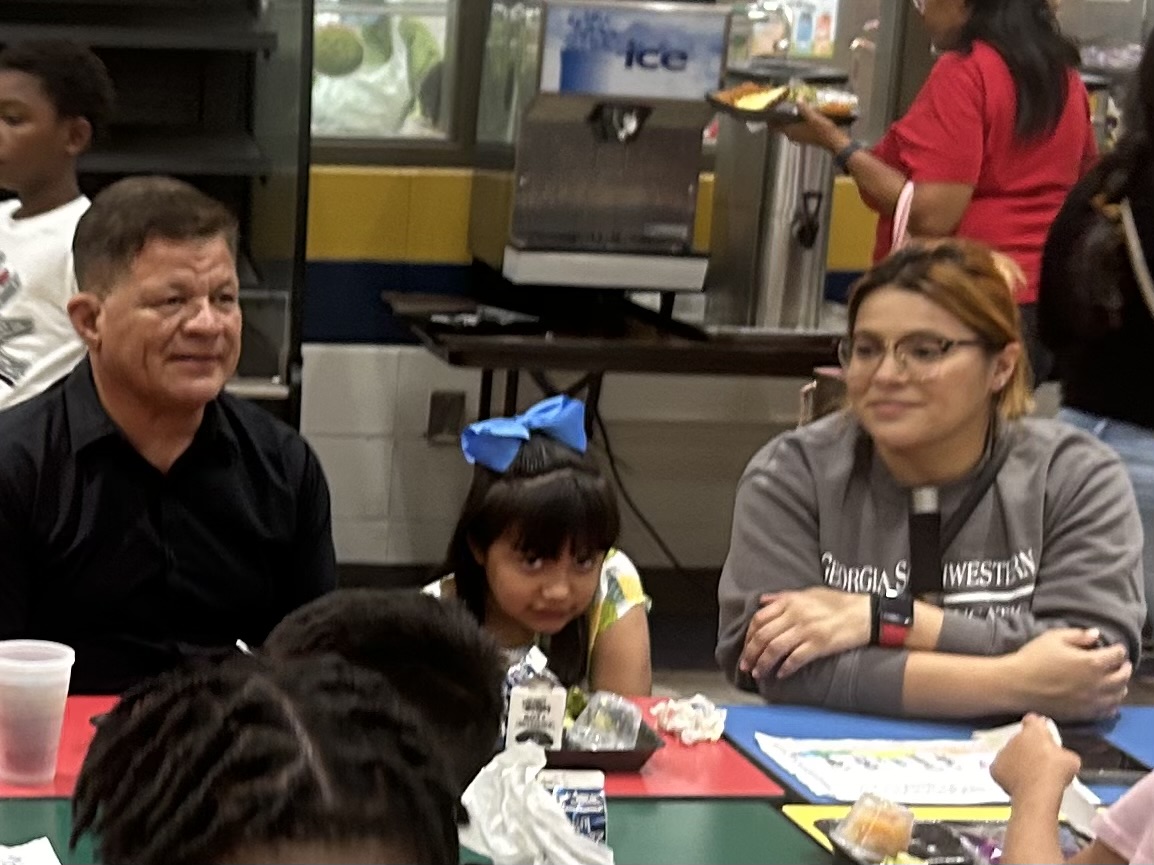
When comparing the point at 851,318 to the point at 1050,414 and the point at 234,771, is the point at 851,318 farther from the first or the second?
the point at 1050,414

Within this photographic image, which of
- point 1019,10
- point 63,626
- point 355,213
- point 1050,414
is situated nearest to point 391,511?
point 355,213

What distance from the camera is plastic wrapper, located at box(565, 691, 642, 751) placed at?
2143mm

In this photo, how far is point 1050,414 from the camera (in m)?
5.54

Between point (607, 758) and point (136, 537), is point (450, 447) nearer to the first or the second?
point (136, 537)

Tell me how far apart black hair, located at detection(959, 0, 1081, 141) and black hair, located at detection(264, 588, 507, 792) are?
256 cm

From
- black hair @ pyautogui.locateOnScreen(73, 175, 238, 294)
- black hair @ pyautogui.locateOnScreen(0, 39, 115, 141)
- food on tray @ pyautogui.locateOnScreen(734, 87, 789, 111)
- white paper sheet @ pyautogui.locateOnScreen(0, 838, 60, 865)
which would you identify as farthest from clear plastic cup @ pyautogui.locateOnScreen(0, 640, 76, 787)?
food on tray @ pyautogui.locateOnScreen(734, 87, 789, 111)

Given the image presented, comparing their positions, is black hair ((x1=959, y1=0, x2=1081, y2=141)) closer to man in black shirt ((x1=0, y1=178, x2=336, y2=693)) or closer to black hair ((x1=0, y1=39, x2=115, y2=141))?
black hair ((x1=0, y1=39, x2=115, y2=141))

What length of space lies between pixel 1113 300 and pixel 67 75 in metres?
2.07

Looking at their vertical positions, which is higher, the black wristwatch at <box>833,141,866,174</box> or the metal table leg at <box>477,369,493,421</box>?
the black wristwatch at <box>833,141,866,174</box>

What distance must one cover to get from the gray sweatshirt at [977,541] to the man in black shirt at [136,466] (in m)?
0.70

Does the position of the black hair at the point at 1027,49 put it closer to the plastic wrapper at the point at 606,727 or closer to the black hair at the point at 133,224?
the black hair at the point at 133,224

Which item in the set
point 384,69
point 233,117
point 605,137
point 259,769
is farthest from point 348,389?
point 259,769

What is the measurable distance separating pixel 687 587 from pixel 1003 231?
5.74ft

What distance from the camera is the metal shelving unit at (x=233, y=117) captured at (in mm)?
4293
